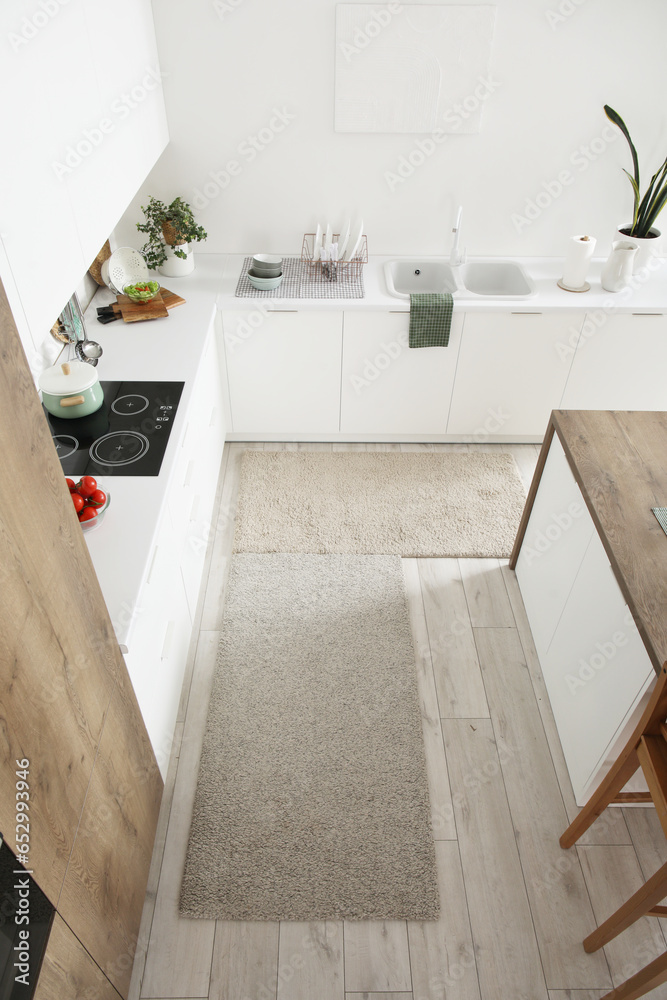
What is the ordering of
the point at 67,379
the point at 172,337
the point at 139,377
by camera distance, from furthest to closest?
the point at 172,337, the point at 139,377, the point at 67,379

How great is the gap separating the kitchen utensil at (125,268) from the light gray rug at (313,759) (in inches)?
56.4

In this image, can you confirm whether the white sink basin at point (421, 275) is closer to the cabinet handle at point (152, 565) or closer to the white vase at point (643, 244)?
the white vase at point (643, 244)

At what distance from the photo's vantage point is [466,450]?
3.65 metres

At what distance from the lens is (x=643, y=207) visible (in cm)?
325

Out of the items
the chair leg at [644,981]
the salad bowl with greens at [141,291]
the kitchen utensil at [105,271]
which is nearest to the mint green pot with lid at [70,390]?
the salad bowl with greens at [141,291]

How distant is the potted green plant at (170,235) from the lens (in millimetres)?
3209

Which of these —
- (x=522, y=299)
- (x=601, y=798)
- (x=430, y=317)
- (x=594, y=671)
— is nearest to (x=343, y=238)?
(x=430, y=317)

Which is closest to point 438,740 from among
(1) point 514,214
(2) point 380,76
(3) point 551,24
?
(1) point 514,214

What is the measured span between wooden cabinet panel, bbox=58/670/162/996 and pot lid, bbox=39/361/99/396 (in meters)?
1.04

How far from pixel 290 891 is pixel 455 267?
9.67ft

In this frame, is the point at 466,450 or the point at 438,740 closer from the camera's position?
the point at 438,740

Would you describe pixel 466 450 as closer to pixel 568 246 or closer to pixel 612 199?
pixel 568 246

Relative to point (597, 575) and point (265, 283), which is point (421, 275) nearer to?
point (265, 283)

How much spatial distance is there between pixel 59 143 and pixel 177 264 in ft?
5.05
